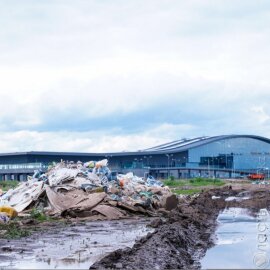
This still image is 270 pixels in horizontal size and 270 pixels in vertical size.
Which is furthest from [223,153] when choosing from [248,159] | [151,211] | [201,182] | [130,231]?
[130,231]

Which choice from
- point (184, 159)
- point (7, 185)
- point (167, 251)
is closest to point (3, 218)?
point (167, 251)

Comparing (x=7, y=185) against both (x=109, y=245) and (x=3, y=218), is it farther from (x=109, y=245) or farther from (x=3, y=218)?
(x=109, y=245)

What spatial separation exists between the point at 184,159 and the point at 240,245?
322ft

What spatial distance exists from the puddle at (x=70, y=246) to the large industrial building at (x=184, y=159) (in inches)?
2983

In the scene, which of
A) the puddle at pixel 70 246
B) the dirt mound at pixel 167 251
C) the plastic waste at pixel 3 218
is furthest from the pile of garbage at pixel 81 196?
the dirt mound at pixel 167 251

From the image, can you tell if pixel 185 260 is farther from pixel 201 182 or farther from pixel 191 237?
pixel 201 182

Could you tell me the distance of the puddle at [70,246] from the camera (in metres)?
11.8

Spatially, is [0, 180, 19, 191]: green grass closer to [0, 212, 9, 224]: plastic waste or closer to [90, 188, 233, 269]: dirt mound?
[0, 212, 9, 224]: plastic waste

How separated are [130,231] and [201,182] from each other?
62808 millimetres

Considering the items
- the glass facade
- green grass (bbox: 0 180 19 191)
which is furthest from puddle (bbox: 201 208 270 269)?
the glass facade

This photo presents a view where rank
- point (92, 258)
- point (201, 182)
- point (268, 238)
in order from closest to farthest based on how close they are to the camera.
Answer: point (92, 258)
point (268, 238)
point (201, 182)

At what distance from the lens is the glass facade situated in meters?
116

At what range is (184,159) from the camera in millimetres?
113438

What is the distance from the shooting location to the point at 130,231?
19.1 meters
